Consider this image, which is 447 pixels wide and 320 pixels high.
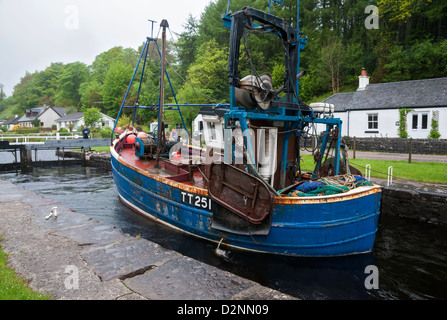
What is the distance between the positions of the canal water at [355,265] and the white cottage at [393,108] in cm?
1716

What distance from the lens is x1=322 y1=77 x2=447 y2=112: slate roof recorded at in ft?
77.9

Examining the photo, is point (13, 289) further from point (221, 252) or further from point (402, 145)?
point (402, 145)

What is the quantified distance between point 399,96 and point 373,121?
2910 millimetres

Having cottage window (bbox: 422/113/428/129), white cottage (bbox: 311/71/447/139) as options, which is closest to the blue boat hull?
white cottage (bbox: 311/71/447/139)

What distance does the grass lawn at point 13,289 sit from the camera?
11.3 ft

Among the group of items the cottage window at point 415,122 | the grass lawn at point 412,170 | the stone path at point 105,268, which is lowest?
the stone path at point 105,268

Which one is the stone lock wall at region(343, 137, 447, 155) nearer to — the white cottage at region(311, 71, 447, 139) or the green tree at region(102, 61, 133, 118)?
the white cottage at region(311, 71, 447, 139)

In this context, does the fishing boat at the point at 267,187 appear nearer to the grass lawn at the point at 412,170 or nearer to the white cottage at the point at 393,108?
the grass lawn at the point at 412,170

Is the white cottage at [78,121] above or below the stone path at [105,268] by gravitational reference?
above

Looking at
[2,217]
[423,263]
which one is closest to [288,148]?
[423,263]

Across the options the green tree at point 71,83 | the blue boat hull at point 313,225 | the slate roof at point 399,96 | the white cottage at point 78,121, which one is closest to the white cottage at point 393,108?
the slate roof at point 399,96

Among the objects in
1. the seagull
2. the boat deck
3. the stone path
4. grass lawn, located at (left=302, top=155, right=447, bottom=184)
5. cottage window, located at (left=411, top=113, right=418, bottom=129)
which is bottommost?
the seagull
